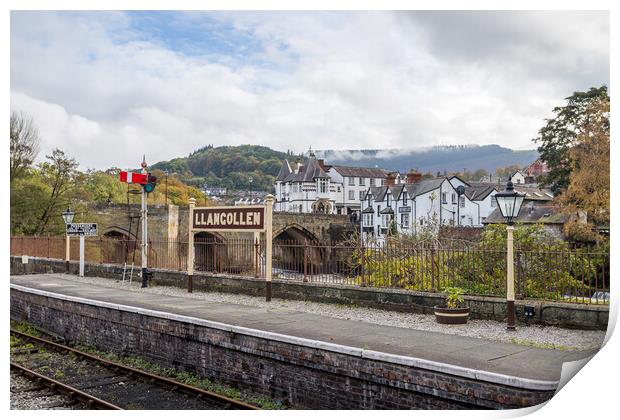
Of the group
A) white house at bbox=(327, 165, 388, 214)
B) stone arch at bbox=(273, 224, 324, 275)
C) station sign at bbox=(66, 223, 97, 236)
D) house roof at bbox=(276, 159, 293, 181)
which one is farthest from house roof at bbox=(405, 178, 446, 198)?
stone arch at bbox=(273, 224, 324, 275)

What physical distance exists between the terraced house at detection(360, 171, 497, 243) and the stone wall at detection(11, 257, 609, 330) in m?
34.3

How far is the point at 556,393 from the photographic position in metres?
6.82

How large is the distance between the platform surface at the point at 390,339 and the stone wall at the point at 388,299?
4.15 ft

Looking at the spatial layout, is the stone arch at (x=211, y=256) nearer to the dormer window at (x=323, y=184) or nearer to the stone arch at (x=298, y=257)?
the stone arch at (x=298, y=257)

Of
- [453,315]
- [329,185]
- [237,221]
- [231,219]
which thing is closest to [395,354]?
[453,315]

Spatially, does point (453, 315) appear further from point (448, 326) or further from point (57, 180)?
point (57, 180)

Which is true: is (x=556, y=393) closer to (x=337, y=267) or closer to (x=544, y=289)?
(x=544, y=289)

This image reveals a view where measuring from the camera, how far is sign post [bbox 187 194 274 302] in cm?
1396

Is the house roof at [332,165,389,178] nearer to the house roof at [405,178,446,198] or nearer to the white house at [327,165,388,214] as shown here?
the white house at [327,165,388,214]

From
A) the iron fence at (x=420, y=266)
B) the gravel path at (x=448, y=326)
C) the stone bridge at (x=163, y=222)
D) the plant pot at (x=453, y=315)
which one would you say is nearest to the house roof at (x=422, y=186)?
the stone bridge at (x=163, y=222)

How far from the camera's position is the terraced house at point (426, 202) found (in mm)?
52812

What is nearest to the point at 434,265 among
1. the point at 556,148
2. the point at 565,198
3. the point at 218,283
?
the point at 218,283

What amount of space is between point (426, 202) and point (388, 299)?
148 ft

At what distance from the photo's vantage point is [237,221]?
48.0 ft
